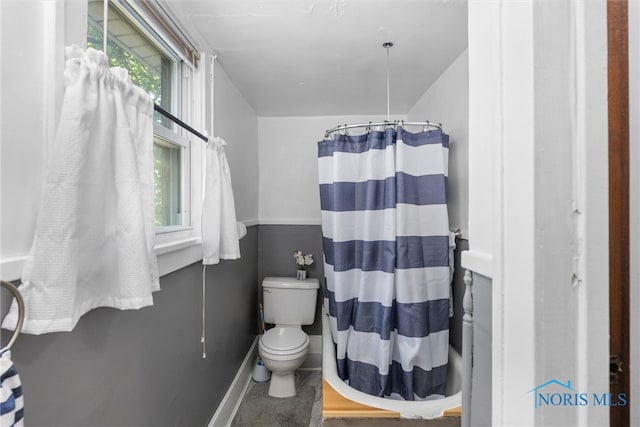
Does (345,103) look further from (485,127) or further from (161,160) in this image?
(485,127)

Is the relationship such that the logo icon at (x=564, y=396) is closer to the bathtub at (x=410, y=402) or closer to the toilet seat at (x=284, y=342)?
the bathtub at (x=410, y=402)

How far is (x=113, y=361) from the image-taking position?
2.84 feet

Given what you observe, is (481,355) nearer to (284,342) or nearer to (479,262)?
(479,262)

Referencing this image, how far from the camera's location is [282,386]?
2.02m

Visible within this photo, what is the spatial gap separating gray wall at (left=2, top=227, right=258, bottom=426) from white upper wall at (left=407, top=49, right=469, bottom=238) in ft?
4.78

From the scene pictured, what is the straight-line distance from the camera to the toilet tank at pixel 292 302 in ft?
7.65

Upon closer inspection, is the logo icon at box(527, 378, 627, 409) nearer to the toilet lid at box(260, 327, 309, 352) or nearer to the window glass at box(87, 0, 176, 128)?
the window glass at box(87, 0, 176, 128)

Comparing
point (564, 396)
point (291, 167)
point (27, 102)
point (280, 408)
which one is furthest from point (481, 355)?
point (291, 167)

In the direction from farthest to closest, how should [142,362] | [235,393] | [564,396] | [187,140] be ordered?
[235,393], [187,140], [142,362], [564,396]

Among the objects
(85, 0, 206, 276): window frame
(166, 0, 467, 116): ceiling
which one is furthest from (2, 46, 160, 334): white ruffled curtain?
(166, 0, 467, 116): ceiling

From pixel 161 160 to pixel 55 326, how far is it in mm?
878

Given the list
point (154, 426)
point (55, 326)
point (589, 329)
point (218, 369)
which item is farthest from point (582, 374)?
point (218, 369)

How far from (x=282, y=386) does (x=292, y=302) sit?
0.60m

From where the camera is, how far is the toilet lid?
1947 millimetres
